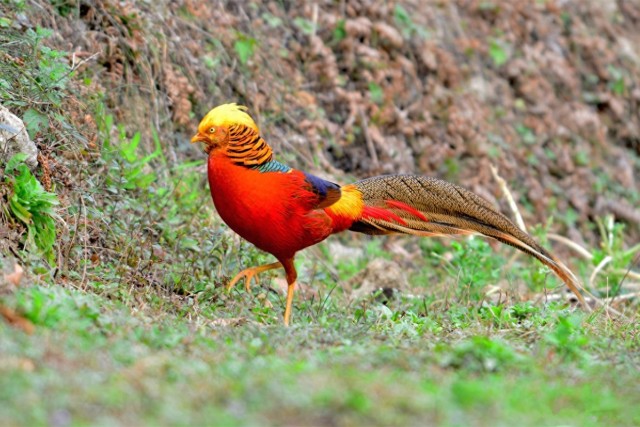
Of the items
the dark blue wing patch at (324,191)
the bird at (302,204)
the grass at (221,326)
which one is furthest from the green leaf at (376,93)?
the dark blue wing patch at (324,191)

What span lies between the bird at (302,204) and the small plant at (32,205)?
37.3 inches

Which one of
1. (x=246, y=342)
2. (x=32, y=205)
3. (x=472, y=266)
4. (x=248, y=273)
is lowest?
(x=472, y=266)

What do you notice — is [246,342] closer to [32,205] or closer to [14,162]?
[32,205]

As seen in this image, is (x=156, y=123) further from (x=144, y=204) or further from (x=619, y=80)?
(x=619, y=80)

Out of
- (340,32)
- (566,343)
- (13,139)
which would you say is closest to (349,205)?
(566,343)

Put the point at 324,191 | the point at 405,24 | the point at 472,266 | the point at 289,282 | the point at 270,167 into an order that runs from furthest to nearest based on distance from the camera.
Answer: the point at 405,24 < the point at 472,266 < the point at 289,282 < the point at 324,191 < the point at 270,167

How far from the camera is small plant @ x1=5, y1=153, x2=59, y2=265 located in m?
5.60

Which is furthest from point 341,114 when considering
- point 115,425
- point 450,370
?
point 115,425

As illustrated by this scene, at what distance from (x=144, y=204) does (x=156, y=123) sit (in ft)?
3.90

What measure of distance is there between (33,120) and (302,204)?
5.88 ft

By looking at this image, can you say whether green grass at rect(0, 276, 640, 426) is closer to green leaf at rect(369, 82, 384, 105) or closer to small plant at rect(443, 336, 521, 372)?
small plant at rect(443, 336, 521, 372)

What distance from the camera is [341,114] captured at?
10078 millimetres

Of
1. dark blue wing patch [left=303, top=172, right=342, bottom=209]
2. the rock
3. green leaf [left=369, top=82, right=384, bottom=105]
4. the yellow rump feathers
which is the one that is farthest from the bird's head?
green leaf [left=369, top=82, right=384, bottom=105]

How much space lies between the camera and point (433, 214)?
6.39 meters
